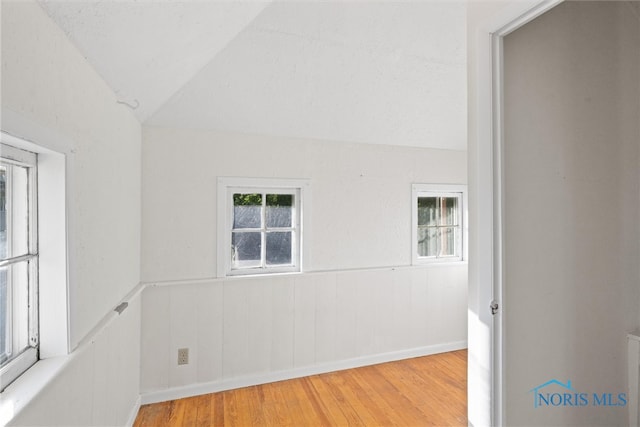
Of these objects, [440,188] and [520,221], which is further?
[440,188]

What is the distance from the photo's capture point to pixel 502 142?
1.26m

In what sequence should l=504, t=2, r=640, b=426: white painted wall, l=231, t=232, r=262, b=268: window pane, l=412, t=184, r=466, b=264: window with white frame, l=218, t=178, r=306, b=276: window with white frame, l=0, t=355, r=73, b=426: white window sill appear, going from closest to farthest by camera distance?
l=0, t=355, r=73, b=426: white window sill, l=504, t=2, r=640, b=426: white painted wall, l=218, t=178, r=306, b=276: window with white frame, l=231, t=232, r=262, b=268: window pane, l=412, t=184, r=466, b=264: window with white frame

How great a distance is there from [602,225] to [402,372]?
1.95 meters

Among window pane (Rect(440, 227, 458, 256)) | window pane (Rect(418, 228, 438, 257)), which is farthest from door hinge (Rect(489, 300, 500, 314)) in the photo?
window pane (Rect(440, 227, 458, 256))

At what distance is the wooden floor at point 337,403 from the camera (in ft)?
7.02

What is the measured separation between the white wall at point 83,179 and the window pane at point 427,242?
8.37 feet

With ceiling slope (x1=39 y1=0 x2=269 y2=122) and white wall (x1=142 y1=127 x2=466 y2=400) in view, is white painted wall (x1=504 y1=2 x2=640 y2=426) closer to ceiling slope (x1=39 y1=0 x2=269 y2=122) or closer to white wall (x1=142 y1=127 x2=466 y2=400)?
ceiling slope (x1=39 y1=0 x2=269 y2=122)

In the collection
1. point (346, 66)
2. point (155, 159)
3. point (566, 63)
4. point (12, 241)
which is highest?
point (346, 66)

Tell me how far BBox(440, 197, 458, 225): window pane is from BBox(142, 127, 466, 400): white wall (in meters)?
0.24

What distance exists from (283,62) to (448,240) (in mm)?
2482

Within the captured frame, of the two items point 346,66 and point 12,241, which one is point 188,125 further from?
point 12,241

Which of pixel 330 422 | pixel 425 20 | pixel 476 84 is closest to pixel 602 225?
pixel 476 84

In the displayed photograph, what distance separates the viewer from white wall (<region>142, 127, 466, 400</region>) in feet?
7.89

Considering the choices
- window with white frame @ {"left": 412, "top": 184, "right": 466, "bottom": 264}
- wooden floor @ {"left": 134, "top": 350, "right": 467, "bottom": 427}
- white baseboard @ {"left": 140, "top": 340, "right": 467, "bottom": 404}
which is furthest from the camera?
window with white frame @ {"left": 412, "top": 184, "right": 466, "bottom": 264}
